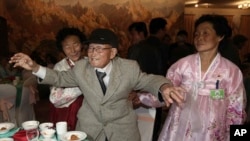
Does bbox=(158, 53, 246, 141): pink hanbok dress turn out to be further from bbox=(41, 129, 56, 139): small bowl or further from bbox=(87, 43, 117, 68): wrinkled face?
bbox=(41, 129, 56, 139): small bowl

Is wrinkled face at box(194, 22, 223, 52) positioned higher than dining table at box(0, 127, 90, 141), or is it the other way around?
wrinkled face at box(194, 22, 223, 52)

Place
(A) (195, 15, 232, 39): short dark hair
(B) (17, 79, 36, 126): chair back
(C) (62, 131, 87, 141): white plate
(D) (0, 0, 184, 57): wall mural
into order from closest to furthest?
1. (C) (62, 131, 87, 141): white plate
2. (A) (195, 15, 232, 39): short dark hair
3. (B) (17, 79, 36, 126): chair back
4. (D) (0, 0, 184, 57): wall mural

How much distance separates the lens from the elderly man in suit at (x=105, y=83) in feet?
5.80

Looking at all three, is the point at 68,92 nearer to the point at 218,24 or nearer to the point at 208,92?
the point at 208,92

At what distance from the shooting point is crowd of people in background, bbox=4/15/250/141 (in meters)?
1.78

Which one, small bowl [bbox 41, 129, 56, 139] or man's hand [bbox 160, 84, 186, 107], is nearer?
man's hand [bbox 160, 84, 186, 107]

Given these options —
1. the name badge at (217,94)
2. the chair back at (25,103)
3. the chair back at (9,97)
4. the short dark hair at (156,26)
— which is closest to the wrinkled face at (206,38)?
the name badge at (217,94)

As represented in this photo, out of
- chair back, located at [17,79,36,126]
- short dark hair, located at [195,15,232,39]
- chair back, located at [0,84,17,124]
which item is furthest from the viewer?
chair back, located at [17,79,36,126]

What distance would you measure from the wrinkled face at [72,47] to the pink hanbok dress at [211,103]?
0.85 metres

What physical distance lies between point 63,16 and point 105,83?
5439 mm

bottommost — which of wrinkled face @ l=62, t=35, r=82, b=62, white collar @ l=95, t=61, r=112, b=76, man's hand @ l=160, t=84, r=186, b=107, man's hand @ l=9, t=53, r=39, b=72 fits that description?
man's hand @ l=160, t=84, r=186, b=107

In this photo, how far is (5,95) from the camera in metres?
3.09

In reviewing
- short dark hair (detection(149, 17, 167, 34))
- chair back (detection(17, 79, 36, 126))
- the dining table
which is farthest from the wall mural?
the dining table

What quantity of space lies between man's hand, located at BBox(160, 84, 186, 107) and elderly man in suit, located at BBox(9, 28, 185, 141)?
0.08m
